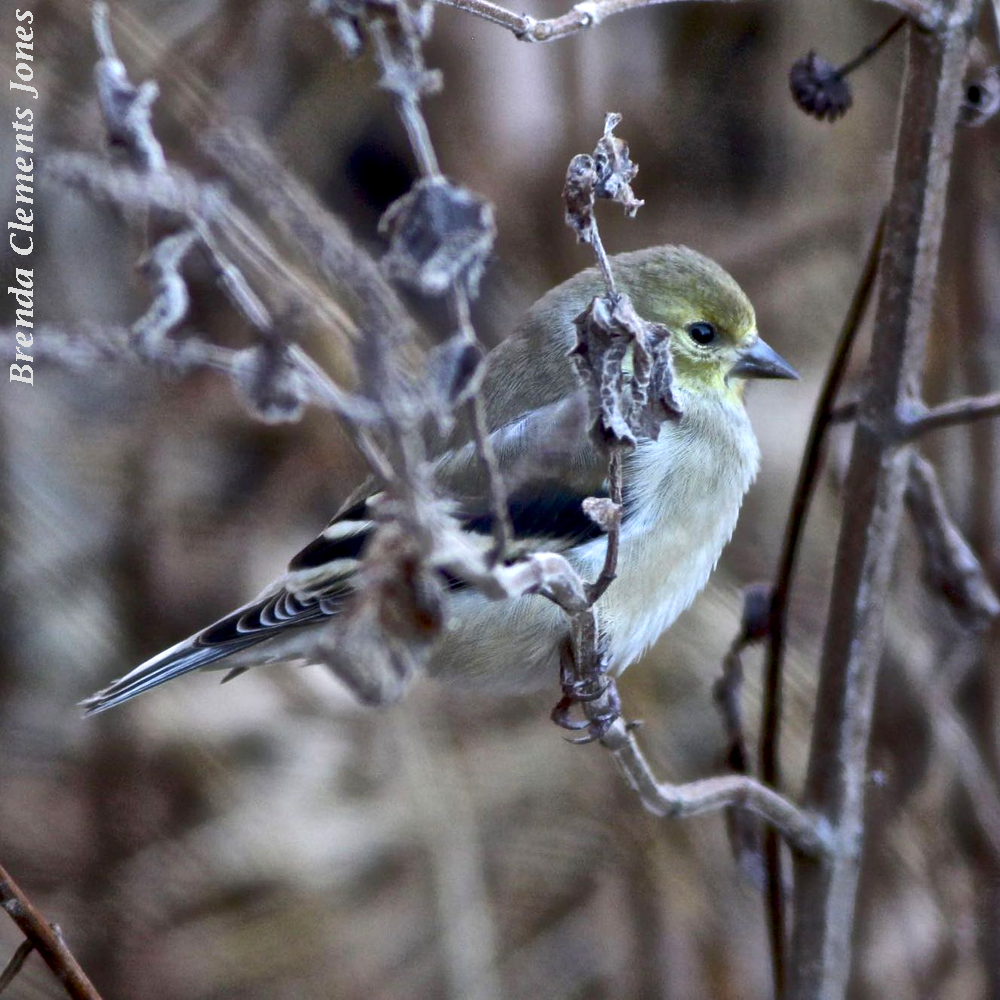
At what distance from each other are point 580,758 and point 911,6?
3096 millimetres

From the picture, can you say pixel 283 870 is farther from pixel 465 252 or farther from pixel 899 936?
pixel 465 252

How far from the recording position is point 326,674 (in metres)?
4.47

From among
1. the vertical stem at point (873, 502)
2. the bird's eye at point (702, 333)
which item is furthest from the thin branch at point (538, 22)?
the bird's eye at point (702, 333)

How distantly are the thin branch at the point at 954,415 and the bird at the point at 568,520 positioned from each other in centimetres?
55

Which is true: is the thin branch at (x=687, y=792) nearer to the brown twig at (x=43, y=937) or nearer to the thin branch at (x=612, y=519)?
the thin branch at (x=612, y=519)

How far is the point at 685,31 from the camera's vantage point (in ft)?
16.7

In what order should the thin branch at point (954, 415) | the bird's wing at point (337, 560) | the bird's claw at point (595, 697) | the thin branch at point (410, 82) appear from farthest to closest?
the bird's wing at point (337, 560), the bird's claw at point (595, 697), the thin branch at point (954, 415), the thin branch at point (410, 82)

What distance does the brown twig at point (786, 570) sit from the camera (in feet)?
6.76

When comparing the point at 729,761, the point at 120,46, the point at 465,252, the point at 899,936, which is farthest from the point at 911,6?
the point at 899,936

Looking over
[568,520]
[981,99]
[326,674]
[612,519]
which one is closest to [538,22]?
[612,519]

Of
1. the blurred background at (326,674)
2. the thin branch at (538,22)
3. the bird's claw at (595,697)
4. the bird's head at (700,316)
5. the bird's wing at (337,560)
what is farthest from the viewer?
the blurred background at (326,674)

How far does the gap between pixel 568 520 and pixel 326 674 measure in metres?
Answer: 2.28

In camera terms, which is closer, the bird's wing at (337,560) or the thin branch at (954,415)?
the thin branch at (954,415)

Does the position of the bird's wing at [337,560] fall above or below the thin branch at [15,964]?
above
